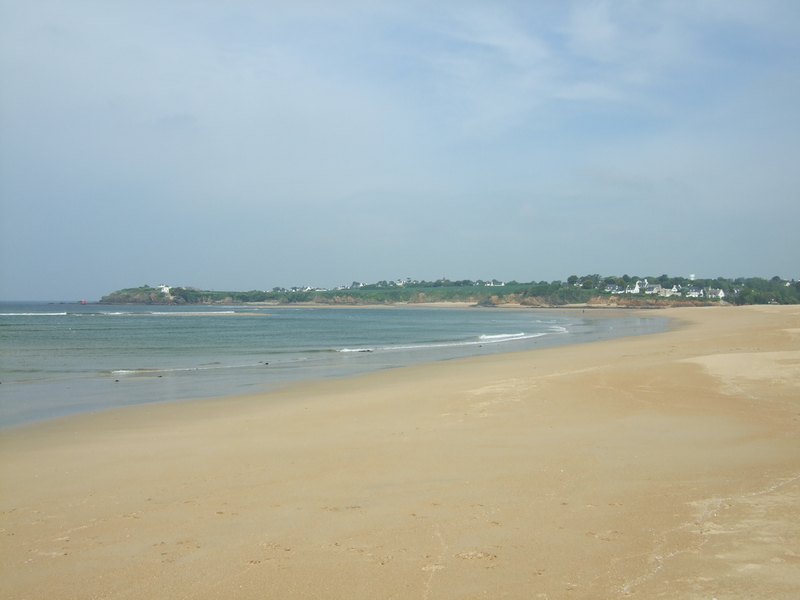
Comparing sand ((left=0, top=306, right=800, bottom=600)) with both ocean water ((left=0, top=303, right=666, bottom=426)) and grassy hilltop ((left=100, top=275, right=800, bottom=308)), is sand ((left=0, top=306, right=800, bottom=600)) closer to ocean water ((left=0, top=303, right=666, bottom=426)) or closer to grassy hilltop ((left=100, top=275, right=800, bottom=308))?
ocean water ((left=0, top=303, right=666, bottom=426))

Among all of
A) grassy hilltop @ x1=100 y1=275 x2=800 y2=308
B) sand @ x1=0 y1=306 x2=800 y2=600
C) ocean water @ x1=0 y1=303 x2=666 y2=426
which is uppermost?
grassy hilltop @ x1=100 y1=275 x2=800 y2=308

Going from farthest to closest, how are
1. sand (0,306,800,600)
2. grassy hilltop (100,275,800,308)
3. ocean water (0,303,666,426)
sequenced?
grassy hilltop (100,275,800,308)
ocean water (0,303,666,426)
sand (0,306,800,600)

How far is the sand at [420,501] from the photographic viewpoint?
4.15 metres

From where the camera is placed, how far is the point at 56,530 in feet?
17.4

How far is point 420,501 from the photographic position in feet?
18.7

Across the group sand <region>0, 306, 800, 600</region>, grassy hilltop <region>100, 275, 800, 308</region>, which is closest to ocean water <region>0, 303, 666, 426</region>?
sand <region>0, 306, 800, 600</region>

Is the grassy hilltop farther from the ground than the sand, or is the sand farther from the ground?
the grassy hilltop

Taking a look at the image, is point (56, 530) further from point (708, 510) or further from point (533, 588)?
point (708, 510)

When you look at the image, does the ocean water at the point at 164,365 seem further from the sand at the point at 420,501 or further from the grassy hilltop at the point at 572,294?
the grassy hilltop at the point at 572,294

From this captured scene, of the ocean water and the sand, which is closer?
the sand

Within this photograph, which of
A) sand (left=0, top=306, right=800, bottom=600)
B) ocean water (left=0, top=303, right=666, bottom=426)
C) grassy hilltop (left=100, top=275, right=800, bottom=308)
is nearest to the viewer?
sand (left=0, top=306, right=800, bottom=600)

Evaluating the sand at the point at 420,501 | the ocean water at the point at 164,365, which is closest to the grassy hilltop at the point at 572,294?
the ocean water at the point at 164,365

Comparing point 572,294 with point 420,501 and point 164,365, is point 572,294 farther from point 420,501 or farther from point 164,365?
point 420,501

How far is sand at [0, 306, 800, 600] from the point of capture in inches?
163
